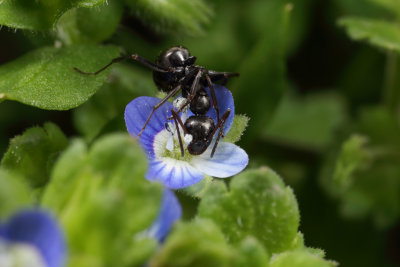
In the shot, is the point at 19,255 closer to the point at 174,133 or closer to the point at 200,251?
the point at 200,251

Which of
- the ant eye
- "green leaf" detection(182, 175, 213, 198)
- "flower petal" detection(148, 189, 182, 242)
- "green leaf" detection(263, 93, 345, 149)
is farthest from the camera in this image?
"green leaf" detection(263, 93, 345, 149)

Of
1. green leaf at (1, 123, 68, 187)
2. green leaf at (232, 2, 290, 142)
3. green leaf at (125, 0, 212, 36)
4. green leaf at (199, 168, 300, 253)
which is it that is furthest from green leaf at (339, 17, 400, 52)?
green leaf at (1, 123, 68, 187)

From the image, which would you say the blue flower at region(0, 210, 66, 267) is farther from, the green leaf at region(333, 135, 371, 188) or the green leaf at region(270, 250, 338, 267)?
the green leaf at region(333, 135, 371, 188)

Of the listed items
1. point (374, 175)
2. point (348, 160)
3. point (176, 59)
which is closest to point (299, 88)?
point (374, 175)

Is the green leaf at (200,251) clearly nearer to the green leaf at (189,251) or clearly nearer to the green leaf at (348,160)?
the green leaf at (189,251)

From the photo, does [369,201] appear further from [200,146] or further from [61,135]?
[61,135]
